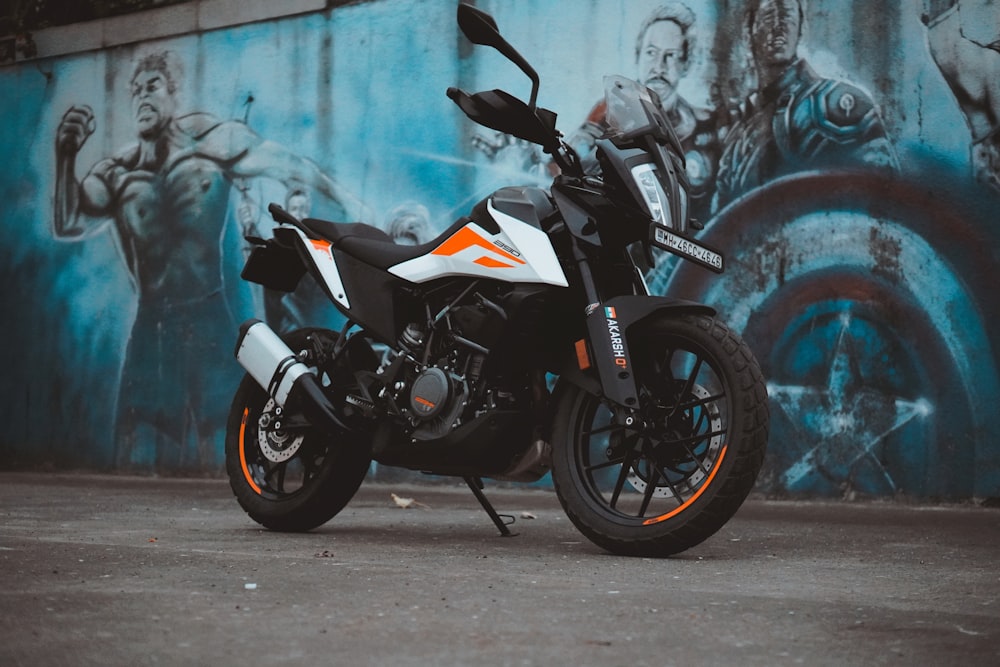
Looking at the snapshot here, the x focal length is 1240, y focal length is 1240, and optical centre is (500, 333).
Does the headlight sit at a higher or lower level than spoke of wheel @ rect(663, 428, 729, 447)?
higher

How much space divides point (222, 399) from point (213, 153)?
5.91 feet

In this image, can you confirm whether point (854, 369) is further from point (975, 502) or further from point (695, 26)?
point (695, 26)

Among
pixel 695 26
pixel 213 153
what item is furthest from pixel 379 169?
pixel 695 26

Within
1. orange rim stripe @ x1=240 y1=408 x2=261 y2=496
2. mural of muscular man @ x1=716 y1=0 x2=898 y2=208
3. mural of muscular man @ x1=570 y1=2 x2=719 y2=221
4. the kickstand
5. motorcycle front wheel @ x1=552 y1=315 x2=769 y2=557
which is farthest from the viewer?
mural of muscular man @ x1=570 y1=2 x2=719 y2=221

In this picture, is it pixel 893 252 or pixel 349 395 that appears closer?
pixel 349 395

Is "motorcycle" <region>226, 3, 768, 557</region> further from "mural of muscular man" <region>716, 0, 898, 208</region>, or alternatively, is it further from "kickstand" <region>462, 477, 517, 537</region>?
"mural of muscular man" <region>716, 0, 898, 208</region>

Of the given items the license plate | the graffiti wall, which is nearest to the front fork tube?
the license plate

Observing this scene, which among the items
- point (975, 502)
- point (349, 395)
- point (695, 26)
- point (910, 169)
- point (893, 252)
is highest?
point (695, 26)

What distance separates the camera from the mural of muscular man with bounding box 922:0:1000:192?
251 inches

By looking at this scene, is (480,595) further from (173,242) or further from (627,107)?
(173,242)

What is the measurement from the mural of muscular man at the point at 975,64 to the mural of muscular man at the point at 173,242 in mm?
3983

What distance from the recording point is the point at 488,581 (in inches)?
136

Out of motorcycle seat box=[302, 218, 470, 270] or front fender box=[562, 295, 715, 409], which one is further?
motorcycle seat box=[302, 218, 470, 270]

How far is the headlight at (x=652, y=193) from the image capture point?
13.6ft
